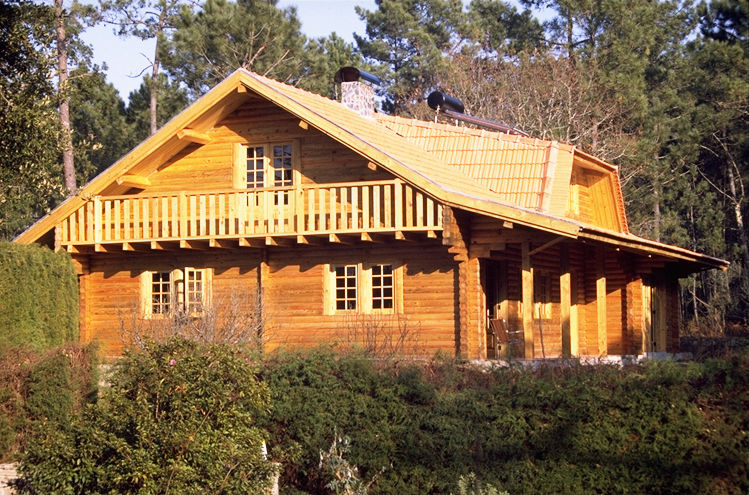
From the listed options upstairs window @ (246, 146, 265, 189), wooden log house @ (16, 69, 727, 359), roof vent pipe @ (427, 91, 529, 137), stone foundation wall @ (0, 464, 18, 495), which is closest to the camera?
stone foundation wall @ (0, 464, 18, 495)

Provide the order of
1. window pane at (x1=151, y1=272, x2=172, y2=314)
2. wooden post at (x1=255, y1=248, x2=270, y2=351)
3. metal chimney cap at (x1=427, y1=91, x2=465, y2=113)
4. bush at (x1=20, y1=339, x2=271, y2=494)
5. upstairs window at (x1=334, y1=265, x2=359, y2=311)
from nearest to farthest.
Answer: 1. bush at (x1=20, y1=339, x2=271, y2=494)
2. upstairs window at (x1=334, y1=265, x2=359, y2=311)
3. wooden post at (x1=255, y1=248, x2=270, y2=351)
4. window pane at (x1=151, y1=272, x2=172, y2=314)
5. metal chimney cap at (x1=427, y1=91, x2=465, y2=113)

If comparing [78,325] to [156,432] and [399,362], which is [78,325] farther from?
[156,432]

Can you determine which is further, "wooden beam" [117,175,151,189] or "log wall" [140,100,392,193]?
"wooden beam" [117,175,151,189]

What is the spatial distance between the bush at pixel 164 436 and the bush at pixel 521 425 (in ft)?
5.07

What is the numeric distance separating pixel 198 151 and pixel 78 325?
476 centimetres

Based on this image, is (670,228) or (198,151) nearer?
(198,151)

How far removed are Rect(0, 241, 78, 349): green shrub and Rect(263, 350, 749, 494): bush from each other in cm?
798

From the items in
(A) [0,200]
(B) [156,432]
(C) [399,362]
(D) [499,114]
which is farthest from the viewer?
(D) [499,114]

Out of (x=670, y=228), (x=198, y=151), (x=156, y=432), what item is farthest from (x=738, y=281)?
(x=156, y=432)

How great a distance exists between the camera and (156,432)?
12.1 metres

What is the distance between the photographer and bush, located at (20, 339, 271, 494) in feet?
39.3

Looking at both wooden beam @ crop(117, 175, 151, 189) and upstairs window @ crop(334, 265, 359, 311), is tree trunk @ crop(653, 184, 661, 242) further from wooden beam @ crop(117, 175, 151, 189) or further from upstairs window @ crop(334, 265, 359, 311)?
wooden beam @ crop(117, 175, 151, 189)

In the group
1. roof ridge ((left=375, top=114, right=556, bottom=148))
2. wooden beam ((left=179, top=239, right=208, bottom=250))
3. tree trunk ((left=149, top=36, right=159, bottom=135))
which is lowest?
wooden beam ((left=179, top=239, right=208, bottom=250))

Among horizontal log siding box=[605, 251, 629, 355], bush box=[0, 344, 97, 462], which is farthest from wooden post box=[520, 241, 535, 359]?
bush box=[0, 344, 97, 462]
